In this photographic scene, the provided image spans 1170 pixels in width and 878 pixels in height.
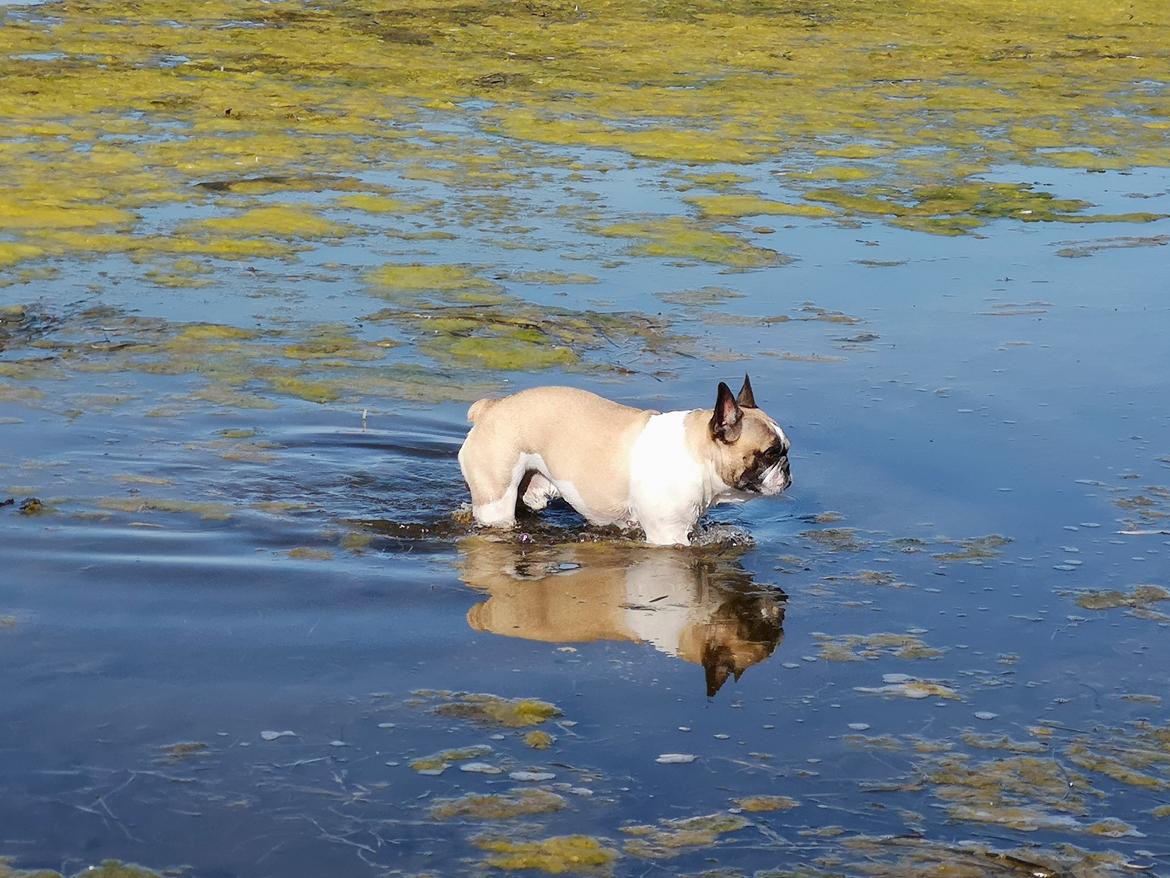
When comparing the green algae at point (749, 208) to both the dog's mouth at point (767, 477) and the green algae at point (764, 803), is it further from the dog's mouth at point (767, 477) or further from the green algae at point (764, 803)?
the green algae at point (764, 803)

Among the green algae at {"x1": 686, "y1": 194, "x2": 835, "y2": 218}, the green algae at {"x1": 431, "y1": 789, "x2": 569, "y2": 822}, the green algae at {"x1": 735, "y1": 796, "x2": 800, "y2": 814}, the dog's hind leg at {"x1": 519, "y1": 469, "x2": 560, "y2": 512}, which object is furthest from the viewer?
the green algae at {"x1": 686, "y1": 194, "x2": 835, "y2": 218}

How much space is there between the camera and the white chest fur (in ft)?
25.9

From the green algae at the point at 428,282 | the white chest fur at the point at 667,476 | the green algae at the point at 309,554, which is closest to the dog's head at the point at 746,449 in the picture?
the white chest fur at the point at 667,476

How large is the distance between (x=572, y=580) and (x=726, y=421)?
102 cm

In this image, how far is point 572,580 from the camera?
7707mm

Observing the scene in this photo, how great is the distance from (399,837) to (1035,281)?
952 cm

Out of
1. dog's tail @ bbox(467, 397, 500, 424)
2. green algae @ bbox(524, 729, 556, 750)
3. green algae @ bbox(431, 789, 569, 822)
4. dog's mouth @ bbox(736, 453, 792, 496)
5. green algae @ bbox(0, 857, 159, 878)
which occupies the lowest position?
green algae @ bbox(0, 857, 159, 878)

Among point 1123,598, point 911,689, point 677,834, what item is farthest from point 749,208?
point 677,834

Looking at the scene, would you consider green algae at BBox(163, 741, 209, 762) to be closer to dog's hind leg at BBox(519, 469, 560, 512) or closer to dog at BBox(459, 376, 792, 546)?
dog at BBox(459, 376, 792, 546)

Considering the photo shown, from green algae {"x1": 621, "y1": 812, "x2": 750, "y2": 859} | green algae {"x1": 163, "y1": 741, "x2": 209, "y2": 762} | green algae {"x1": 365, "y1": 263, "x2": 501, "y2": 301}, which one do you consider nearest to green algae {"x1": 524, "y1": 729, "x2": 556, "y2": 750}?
green algae {"x1": 621, "y1": 812, "x2": 750, "y2": 859}

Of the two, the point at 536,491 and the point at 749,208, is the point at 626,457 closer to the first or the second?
the point at 536,491

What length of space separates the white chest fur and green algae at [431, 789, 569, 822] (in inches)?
101

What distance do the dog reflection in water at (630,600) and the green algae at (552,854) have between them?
1368 mm

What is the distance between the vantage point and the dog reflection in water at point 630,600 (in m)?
6.96
